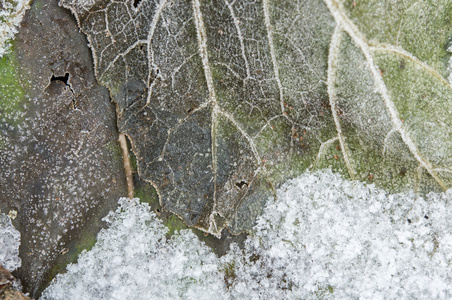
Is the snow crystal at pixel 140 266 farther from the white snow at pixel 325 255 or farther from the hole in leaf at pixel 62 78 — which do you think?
the hole in leaf at pixel 62 78

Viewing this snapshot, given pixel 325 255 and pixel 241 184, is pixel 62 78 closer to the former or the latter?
pixel 241 184

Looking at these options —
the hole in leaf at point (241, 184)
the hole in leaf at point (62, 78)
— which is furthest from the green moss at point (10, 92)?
the hole in leaf at point (241, 184)

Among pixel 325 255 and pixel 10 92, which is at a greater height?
pixel 10 92

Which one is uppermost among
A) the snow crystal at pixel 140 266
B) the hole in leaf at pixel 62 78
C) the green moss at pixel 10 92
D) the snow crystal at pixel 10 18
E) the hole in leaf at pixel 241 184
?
the snow crystal at pixel 10 18

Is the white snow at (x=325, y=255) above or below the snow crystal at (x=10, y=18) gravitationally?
below

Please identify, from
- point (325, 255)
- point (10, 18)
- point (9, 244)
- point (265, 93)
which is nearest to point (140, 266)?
point (9, 244)
